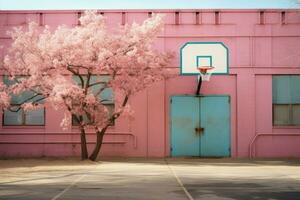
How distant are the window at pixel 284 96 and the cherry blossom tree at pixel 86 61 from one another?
663cm

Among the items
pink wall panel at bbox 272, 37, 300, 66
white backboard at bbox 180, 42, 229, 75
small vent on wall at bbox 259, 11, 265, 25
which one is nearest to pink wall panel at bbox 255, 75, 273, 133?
pink wall panel at bbox 272, 37, 300, 66

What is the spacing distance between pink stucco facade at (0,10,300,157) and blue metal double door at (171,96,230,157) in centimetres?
34

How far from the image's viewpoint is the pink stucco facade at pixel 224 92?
83.4ft

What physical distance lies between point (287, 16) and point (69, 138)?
476 inches

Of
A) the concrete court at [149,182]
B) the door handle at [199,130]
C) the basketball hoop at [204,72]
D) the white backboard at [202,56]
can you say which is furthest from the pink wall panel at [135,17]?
the concrete court at [149,182]

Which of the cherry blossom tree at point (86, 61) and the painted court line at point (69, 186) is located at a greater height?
the cherry blossom tree at point (86, 61)

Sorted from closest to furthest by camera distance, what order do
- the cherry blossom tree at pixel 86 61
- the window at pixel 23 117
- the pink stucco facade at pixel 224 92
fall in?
the cherry blossom tree at pixel 86 61 < the pink stucco facade at pixel 224 92 < the window at pixel 23 117

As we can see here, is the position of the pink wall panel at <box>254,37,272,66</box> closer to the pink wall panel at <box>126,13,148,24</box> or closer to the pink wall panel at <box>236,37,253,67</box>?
the pink wall panel at <box>236,37,253,67</box>

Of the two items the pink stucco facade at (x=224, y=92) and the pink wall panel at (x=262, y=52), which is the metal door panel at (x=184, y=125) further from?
the pink wall panel at (x=262, y=52)

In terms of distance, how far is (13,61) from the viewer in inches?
914

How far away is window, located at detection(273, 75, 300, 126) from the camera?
25.7 metres

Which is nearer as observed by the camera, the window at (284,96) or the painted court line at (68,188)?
the painted court line at (68,188)

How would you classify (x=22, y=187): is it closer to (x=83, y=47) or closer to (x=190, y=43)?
(x=83, y=47)

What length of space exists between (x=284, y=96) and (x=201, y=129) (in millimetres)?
4377
